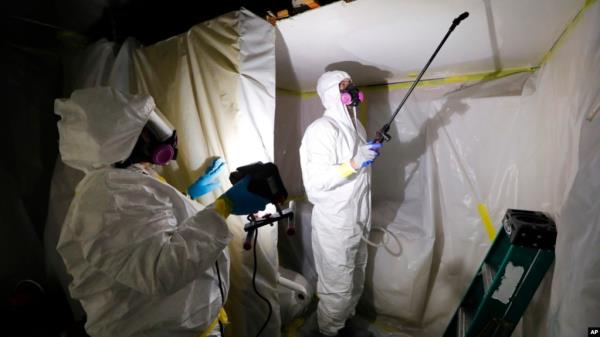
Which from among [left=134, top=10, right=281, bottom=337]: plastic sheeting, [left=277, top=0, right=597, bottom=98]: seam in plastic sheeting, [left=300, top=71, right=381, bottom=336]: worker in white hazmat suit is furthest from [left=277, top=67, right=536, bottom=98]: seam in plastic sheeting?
[left=134, top=10, right=281, bottom=337]: plastic sheeting

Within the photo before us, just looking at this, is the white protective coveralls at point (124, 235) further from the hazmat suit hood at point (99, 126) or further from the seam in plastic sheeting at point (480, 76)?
the seam in plastic sheeting at point (480, 76)

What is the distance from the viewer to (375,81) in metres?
1.86

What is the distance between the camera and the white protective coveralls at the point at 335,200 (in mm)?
1321

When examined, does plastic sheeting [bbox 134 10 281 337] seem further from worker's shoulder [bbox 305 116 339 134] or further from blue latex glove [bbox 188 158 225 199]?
worker's shoulder [bbox 305 116 339 134]

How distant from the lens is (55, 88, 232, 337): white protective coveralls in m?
0.60

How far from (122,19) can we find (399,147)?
2.13 m

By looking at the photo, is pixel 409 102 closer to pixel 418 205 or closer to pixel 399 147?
pixel 399 147

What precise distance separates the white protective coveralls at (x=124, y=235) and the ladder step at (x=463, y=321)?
4.01 ft

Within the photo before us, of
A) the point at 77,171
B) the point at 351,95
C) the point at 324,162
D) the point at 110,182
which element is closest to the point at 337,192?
the point at 324,162

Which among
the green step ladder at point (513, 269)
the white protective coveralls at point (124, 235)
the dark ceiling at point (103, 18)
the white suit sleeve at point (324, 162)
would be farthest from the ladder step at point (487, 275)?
the dark ceiling at point (103, 18)

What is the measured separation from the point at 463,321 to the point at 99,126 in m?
1.76

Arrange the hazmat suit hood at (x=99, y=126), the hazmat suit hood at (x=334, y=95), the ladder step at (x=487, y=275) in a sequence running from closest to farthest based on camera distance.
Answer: the hazmat suit hood at (x=99, y=126) → the ladder step at (x=487, y=275) → the hazmat suit hood at (x=334, y=95)

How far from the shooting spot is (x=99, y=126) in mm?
669

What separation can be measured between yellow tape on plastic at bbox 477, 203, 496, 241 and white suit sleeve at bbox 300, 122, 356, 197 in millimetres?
801
